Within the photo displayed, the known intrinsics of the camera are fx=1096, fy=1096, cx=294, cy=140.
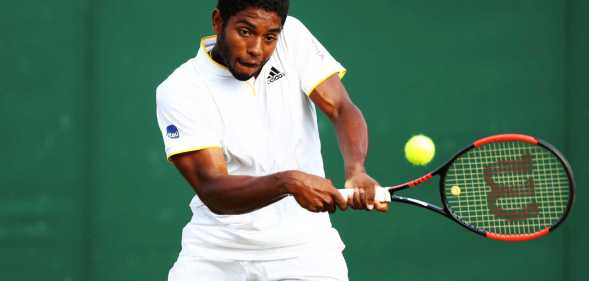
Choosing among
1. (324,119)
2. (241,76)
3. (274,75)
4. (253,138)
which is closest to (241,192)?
(253,138)

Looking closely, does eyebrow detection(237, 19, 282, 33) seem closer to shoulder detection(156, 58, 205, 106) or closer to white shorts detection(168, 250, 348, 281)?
shoulder detection(156, 58, 205, 106)

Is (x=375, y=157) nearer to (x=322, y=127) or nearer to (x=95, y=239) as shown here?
(x=322, y=127)

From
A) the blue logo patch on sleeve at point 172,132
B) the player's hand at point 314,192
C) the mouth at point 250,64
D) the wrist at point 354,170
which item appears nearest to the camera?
the player's hand at point 314,192

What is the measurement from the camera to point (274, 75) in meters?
3.92

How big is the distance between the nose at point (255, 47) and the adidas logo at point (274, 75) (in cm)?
24

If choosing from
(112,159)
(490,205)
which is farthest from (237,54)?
Result: (112,159)

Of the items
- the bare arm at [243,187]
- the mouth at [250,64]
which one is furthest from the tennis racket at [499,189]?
the mouth at [250,64]

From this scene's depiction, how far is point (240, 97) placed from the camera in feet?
12.7

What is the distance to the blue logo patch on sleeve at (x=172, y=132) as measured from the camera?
151 inches

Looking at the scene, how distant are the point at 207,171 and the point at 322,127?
2.01m

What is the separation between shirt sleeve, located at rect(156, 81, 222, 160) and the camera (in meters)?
3.79

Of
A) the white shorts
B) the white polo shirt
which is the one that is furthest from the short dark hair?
the white shorts

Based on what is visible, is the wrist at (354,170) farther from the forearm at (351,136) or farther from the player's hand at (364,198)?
the player's hand at (364,198)

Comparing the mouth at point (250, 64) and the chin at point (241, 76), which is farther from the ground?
the mouth at point (250, 64)
